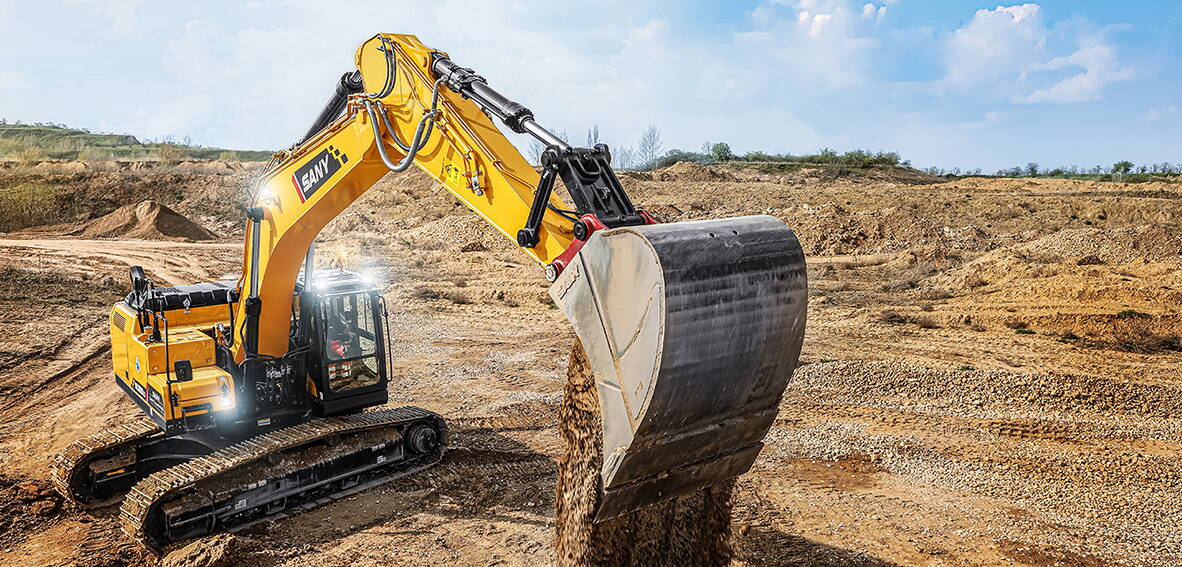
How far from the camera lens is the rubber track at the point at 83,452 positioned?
27.1ft

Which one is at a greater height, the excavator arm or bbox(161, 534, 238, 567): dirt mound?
the excavator arm

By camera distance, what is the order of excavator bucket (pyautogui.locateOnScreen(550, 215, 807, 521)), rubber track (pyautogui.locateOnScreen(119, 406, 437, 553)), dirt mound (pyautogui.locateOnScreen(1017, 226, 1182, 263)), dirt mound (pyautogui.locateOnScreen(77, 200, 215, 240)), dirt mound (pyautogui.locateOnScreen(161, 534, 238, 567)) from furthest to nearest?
1. dirt mound (pyautogui.locateOnScreen(77, 200, 215, 240))
2. dirt mound (pyautogui.locateOnScreen(1017, 226, 1182, 263))
3. rubber track (pyautogui.locateOnScreen(119, 406, 437, 553))
4. dirt mound (pyautogui.locateOnScreen(161, 534, 238, 567))
5. excavator bucket (pyautogui.locateOnScreen(550, 215, 807, 521))

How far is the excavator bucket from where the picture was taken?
13.5 ft

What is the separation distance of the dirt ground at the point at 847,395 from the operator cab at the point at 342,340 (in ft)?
3.32

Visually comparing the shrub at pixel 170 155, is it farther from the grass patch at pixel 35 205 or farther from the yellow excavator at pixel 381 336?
the yellow excavator at pixel 381 336

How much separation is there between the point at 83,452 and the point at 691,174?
29.7 m

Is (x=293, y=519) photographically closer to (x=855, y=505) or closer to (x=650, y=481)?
(x=650, y=481)

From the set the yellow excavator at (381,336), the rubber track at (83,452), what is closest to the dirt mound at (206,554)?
the yellow excavator at (381,336)

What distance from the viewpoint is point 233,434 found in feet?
27.3

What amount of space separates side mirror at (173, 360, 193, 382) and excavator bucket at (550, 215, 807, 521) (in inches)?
201

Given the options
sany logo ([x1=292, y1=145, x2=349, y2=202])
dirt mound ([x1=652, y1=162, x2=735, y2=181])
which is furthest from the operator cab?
dirt mound ([x1=652, y1=162, x2=735, y2=181])

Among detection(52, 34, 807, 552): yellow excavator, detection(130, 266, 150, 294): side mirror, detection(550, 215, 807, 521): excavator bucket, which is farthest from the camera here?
detection(130, 266, 150, 294): side mirror

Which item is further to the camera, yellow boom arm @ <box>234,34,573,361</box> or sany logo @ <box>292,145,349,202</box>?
sany logo @ <box>292,145,349,202</box>

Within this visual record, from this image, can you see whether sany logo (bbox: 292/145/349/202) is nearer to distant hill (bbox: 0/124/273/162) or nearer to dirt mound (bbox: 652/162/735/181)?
dirt mound (bbox: 652/162/735/181)
